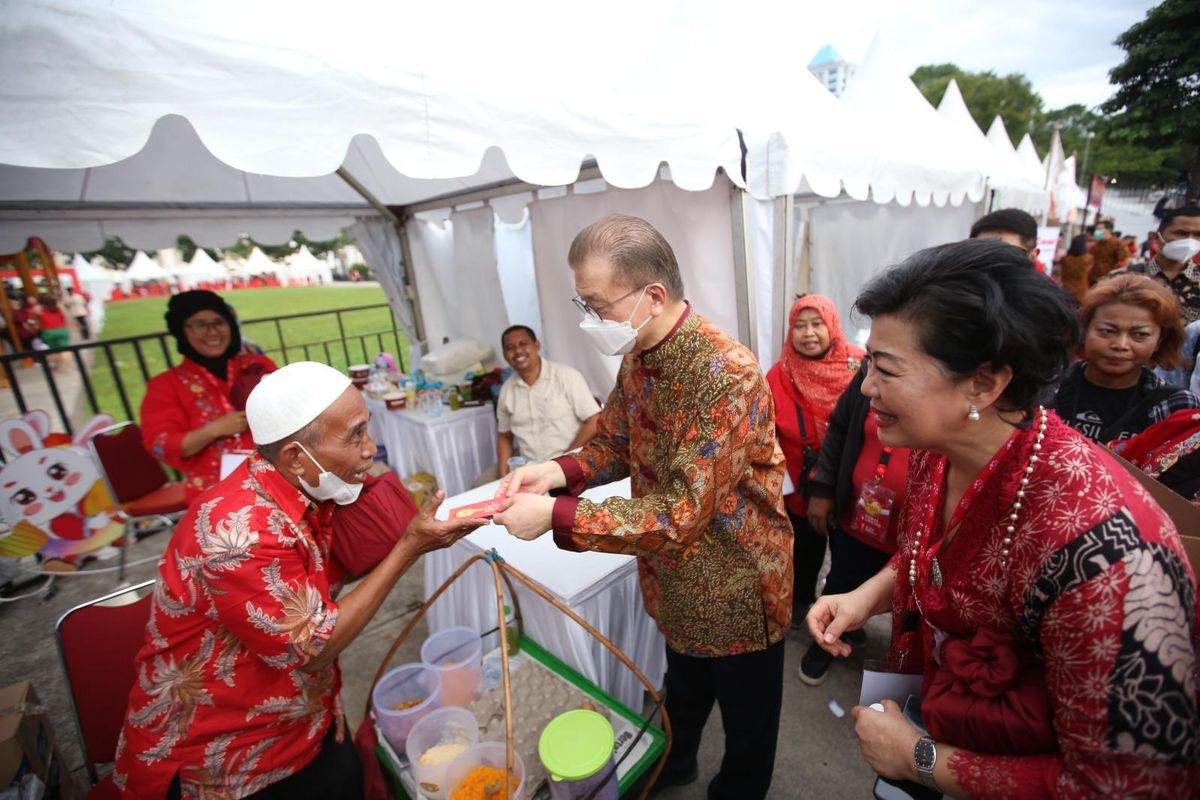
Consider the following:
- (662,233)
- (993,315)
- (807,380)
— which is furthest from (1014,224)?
(993,315)

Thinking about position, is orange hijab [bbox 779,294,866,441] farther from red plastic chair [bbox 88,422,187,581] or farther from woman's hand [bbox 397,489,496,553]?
red plastic chair [bbox 88,422,187,581]

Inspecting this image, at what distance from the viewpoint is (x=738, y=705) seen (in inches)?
68.9

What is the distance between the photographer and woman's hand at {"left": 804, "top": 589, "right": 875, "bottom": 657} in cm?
135

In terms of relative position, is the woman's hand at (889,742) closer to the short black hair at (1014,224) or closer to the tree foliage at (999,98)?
the short black hair at (1014,224)

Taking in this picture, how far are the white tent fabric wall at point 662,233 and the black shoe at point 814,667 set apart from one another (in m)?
1.98

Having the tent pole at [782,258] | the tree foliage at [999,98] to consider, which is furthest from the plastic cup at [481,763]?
the tree foliage at [999,98]

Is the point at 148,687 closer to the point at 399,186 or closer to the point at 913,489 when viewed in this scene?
the point at 913,489

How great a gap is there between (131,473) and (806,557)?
478cm

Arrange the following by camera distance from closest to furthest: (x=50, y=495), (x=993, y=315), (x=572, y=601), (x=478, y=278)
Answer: (x=993, y=315) → (x=572, y=601) → (x=50, y=495) → (x=478, y=278)

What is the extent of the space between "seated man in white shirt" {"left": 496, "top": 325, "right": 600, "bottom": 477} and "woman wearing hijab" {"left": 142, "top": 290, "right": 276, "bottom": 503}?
1675 mm

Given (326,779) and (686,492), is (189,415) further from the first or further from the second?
(686,492)

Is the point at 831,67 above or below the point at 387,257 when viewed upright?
→ above

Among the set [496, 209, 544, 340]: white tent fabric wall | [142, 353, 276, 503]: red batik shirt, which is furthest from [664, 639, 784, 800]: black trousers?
[496, 209, 544, 340]: white tent fabric wall

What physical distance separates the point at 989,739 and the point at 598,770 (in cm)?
101
